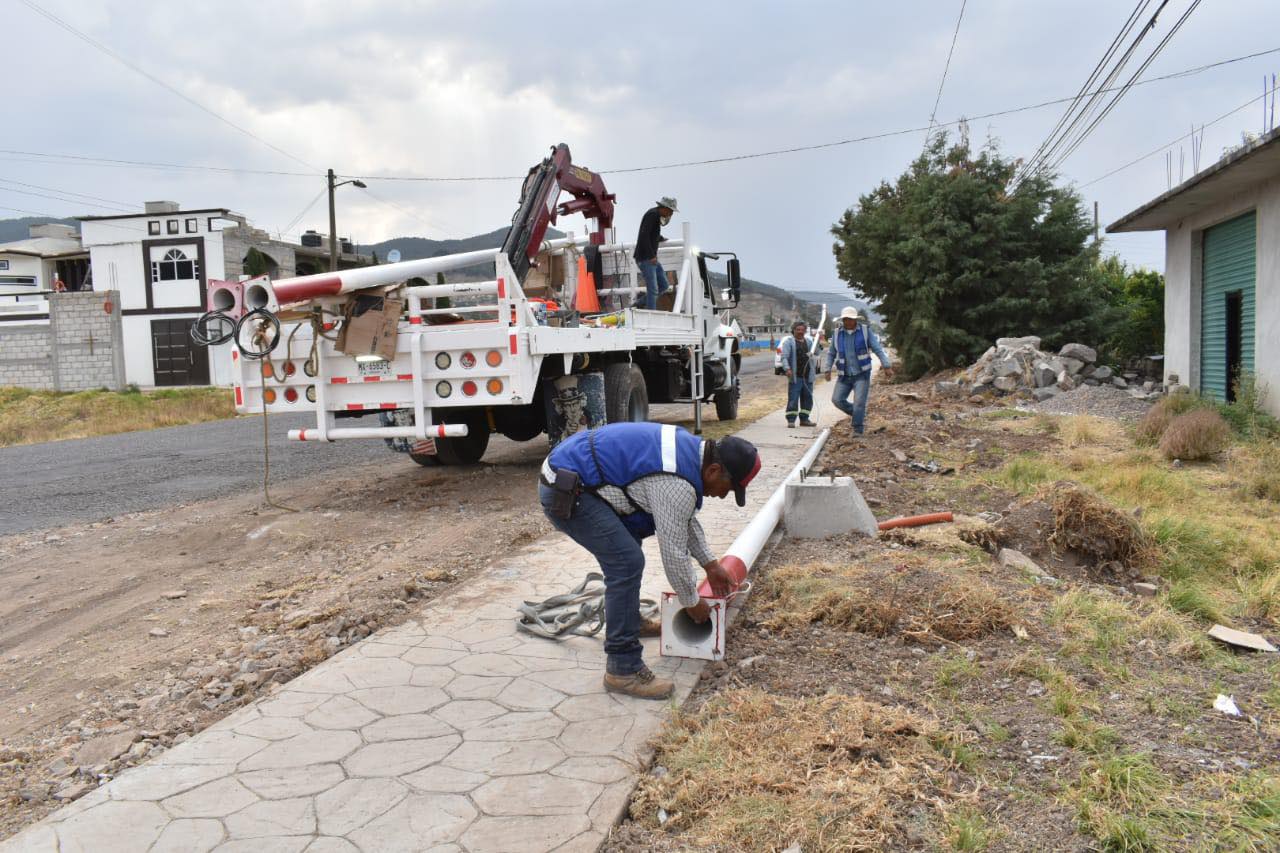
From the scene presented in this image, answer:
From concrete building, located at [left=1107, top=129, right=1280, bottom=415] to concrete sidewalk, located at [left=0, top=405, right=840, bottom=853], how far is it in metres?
9.46

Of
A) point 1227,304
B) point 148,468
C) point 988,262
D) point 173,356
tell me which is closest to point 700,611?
point 148,468

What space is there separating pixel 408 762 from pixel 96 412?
26815 mm

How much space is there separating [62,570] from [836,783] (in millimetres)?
5731

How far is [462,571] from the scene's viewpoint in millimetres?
5934

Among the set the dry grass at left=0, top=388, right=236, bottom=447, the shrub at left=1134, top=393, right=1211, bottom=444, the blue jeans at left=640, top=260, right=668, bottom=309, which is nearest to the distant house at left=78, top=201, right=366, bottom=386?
the dry grass at left=0, top=388, right=236, bottom=447

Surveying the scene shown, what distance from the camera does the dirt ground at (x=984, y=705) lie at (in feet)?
8.70

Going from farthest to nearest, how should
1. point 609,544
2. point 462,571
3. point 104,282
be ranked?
point 104,282
point 462,571
point 609,544

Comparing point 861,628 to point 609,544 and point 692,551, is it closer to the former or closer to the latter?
point 692,551

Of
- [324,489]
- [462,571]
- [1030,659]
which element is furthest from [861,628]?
[324,489]

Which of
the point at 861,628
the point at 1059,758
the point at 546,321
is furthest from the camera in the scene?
the point at 546,321

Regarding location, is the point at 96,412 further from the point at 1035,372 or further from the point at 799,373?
the point at 1035,372

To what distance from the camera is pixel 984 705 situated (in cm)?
346

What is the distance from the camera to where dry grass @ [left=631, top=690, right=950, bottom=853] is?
8.71ft

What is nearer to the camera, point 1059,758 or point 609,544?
point 1059,758
